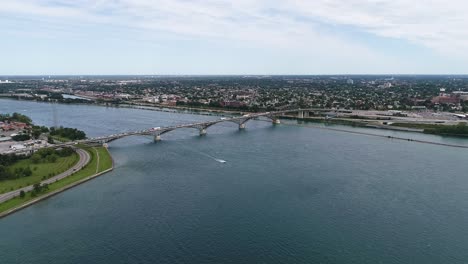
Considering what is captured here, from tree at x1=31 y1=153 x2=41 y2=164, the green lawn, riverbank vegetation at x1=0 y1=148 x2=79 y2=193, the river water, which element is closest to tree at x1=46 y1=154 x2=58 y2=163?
riverbank vegetation at x1=0 y1=148 x2=79 y2=193

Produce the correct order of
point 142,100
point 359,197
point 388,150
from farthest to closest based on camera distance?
point 142,100
point 388,150
point 359,197

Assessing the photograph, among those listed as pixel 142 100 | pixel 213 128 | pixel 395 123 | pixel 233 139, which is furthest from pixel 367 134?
pixel 142 100

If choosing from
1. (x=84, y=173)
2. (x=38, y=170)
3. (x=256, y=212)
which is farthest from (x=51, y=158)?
(x=256, y=212)

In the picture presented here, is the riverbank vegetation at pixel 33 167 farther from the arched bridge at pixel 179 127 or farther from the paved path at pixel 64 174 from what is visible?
the arched bridge at pixel 179 127

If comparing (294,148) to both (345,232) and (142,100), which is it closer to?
(345,232)

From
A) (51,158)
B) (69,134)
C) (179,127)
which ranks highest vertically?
(179,127)

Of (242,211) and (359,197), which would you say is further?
(359,197)

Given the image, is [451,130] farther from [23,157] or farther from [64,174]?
[23,157]
